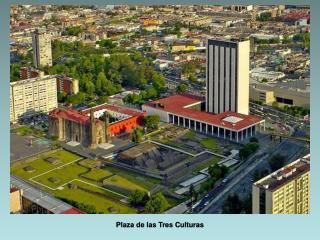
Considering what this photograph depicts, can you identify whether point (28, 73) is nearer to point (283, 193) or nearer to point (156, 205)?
point (156, 205)

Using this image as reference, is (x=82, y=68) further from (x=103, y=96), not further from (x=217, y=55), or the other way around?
(x=217, y=55)

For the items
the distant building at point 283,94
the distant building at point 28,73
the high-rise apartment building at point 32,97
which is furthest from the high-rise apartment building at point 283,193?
the distant building at point 28,73

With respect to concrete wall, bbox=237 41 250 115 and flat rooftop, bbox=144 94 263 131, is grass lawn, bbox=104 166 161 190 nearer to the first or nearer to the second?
flat rooftop, bbox=144 94 263 131

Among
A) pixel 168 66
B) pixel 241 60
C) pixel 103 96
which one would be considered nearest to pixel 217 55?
pixel 241 60

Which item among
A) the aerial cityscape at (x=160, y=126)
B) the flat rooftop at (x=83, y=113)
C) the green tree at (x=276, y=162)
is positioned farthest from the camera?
the flat rooftop at (x=83, y=113)

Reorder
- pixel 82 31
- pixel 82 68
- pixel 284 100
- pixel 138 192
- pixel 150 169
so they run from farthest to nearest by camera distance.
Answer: pixel 82 31, pixel 82 68, pixel 284 100, pixel 150 169, pixel 138 192

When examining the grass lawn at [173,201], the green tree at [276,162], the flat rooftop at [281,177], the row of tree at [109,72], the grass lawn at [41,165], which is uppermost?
the row of tree at [109,72]

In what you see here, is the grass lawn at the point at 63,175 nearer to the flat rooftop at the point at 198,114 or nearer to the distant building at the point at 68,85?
the flat rooftop at the point at 198,114
